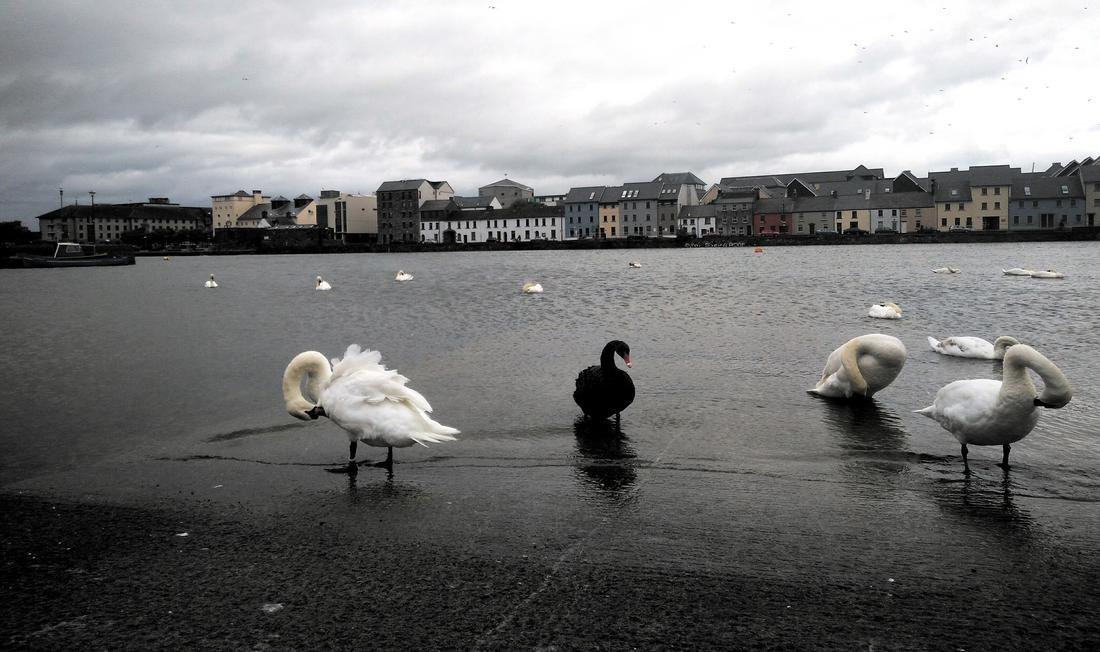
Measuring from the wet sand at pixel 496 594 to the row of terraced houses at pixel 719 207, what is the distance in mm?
133507

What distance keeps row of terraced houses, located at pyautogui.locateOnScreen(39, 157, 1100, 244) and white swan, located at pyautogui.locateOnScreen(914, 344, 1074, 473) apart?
130344mm

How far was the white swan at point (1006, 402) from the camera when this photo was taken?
22.1ft

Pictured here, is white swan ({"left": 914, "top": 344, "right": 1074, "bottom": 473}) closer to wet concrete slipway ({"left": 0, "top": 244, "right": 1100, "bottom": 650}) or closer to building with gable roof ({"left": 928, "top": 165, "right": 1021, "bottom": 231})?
wet concrete slipway ({"left": 0, "top": 244, "right": 1100, "bottom": 650})

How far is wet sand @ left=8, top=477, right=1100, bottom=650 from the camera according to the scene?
4.29 m

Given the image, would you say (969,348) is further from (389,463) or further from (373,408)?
(373,408)

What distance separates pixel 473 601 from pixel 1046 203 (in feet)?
459

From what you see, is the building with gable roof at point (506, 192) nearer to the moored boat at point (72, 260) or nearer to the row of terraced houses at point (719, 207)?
the row of terraced houses at point (719, 207)

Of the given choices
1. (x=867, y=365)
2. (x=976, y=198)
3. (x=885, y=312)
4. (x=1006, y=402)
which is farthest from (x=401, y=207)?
(x=1006, y=402)

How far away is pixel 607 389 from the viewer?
9398 millimetres

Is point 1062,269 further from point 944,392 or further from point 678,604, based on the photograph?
point 678,604

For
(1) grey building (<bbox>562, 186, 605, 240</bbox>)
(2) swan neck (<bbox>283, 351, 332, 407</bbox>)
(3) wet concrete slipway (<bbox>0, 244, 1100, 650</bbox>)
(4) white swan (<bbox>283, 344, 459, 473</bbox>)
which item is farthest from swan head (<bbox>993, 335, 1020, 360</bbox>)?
(1) grey building (<bbox>562, 186, 605, 240</bbox>)

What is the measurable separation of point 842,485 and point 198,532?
538cm

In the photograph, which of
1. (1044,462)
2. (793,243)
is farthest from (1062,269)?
(793,243)

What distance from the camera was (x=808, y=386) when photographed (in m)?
12.1
